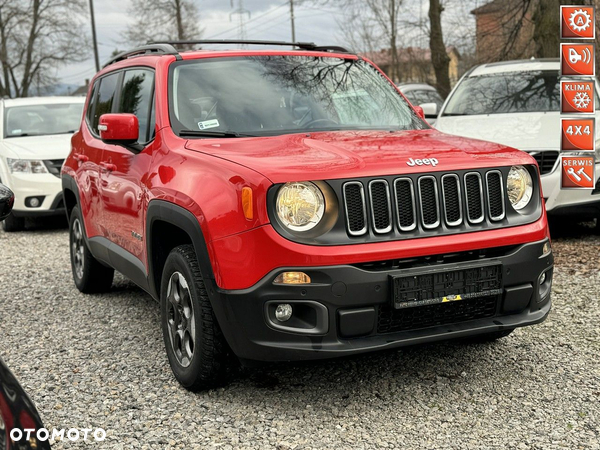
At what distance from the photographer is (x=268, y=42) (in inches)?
208

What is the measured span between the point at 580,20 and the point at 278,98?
4453 millimetres

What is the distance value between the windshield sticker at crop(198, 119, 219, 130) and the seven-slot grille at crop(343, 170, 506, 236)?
A: 124 cm

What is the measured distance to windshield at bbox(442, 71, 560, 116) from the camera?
8453 millimetres

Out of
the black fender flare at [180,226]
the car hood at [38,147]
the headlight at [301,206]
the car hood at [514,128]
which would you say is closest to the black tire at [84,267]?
the black fender flare at [180,226]

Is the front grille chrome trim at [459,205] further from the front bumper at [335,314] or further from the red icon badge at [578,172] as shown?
the red icon badge at [578,172]

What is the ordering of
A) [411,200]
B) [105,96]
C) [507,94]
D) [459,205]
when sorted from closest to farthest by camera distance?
[411,200], [459,205], [105,96], [507,94]

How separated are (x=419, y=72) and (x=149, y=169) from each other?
37.6 meters

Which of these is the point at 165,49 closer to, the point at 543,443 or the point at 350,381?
the point at 350,381

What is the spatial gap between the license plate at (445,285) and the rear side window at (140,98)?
1947mm

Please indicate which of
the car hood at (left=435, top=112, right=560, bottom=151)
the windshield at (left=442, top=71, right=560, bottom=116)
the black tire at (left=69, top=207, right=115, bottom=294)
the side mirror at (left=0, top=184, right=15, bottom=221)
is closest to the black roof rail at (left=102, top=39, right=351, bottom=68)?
the black tire at (left=69, top=207, right=115, bottom=294)

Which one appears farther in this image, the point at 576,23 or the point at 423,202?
the point at 576,23

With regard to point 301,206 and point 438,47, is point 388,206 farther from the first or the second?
point 438,47

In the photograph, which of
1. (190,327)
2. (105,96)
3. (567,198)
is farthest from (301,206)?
(567,198)

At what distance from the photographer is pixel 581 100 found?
24.5 feet
